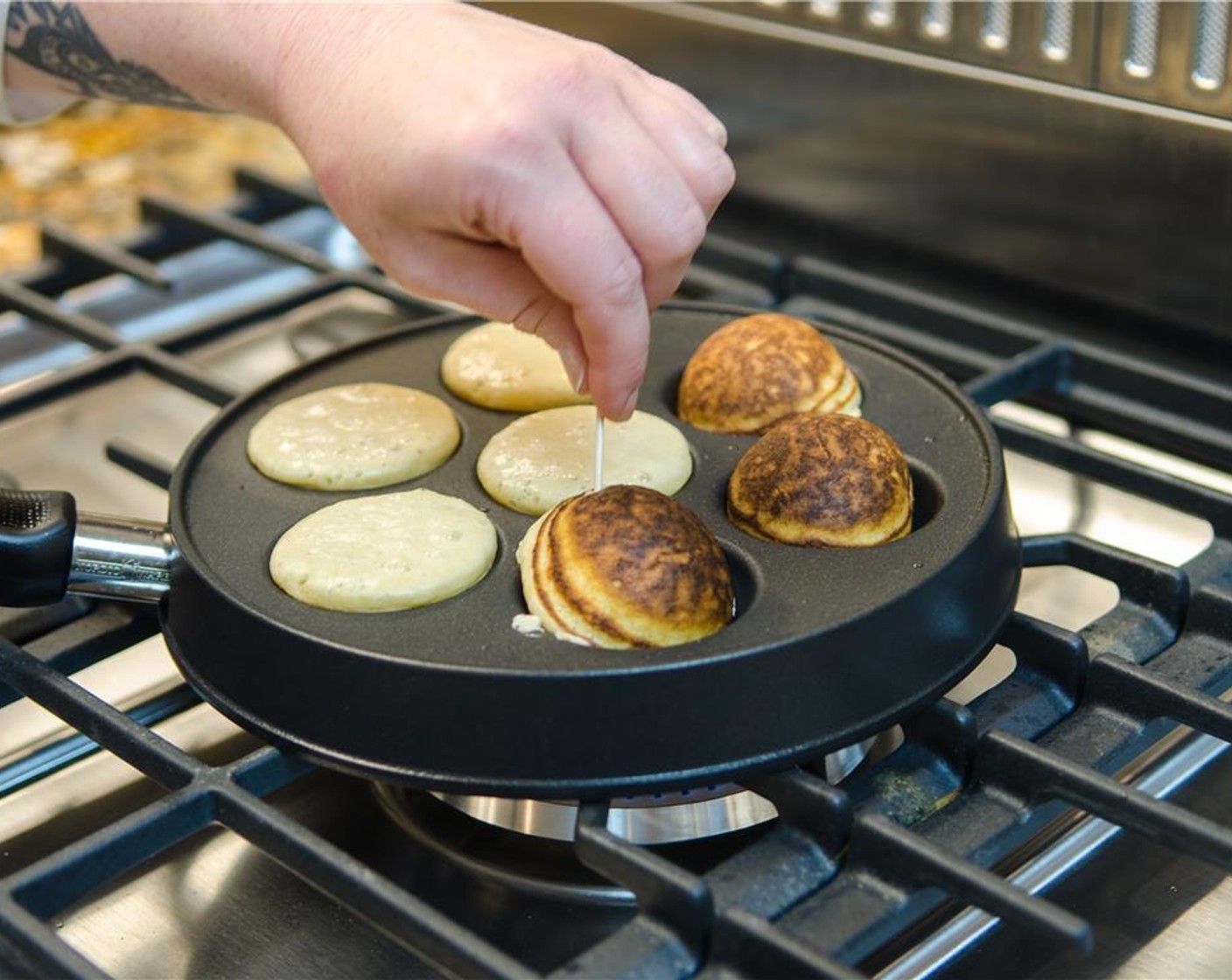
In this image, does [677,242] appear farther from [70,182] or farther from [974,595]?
[70,182]

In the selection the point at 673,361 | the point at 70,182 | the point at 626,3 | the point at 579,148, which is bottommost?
the point at 70,182

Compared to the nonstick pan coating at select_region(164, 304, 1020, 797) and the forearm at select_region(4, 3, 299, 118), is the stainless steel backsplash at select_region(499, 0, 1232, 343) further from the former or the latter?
the forearm at select_region(4, 3, 299, 118)

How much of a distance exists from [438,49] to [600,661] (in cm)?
37

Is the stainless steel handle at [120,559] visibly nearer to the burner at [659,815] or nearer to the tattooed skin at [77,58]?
the burner at [659,815]

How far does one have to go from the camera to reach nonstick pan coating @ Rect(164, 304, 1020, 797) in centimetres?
86

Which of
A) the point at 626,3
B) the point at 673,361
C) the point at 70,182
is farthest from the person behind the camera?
the point at 70,182

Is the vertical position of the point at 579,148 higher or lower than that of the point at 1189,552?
higher

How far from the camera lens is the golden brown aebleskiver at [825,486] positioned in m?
1.00

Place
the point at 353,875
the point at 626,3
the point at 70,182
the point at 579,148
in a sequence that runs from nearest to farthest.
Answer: the point at 353,875 → the point at 579,148 → the point at 626,3 → the point at 70,182

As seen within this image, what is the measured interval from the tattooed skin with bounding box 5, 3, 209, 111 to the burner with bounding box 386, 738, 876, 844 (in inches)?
25.5


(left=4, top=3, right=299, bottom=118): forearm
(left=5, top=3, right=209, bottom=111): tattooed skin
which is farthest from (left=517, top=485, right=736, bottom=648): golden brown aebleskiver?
(left=5, top=3, right=209, bottom=111): tattooed skin

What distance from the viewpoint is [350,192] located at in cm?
99

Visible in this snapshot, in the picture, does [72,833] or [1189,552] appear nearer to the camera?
[72,833]

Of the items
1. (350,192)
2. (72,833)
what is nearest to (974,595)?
(350,192)
